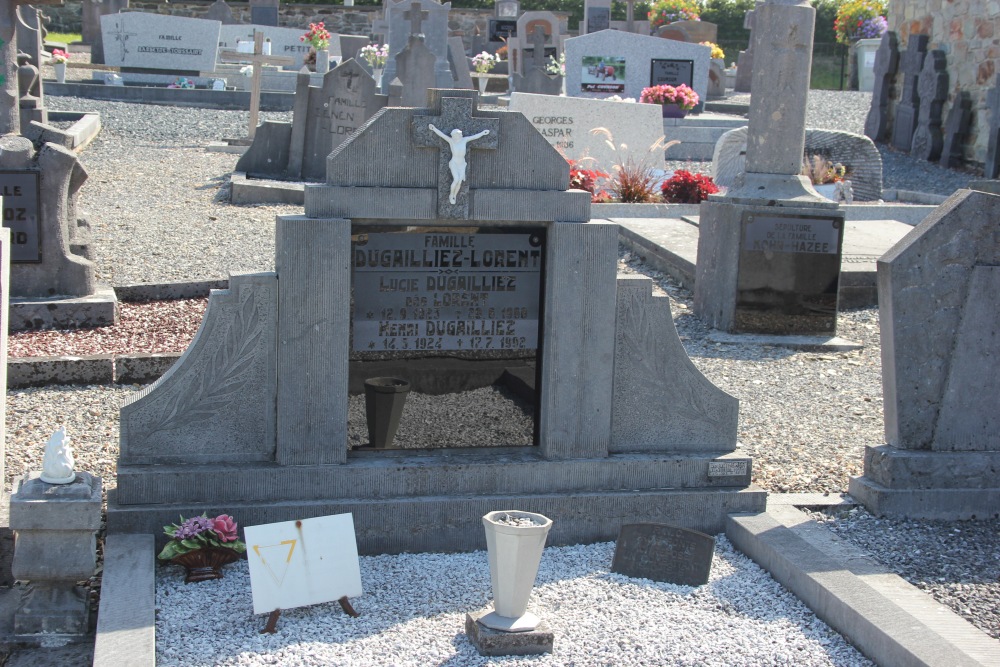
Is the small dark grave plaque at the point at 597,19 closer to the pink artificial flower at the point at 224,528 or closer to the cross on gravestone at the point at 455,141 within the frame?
the cross on gravestone at the point at 455,141

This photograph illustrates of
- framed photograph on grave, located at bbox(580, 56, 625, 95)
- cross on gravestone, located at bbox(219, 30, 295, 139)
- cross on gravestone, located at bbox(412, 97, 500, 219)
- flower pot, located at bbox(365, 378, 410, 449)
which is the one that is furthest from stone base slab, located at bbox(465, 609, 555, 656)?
framed photograph on grave, located at bbox(580, 56, 625, 95)

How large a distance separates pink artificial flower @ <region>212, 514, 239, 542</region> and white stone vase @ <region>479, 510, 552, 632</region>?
1.04m

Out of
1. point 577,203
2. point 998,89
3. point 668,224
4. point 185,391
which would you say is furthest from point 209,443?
point 998,89

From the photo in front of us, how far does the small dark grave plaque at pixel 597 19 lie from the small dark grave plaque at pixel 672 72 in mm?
12749

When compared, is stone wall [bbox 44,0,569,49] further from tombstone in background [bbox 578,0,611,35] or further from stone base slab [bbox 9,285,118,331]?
stone base slab [bbox 9,285,118,331]

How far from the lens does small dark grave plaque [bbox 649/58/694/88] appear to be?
22875 mm

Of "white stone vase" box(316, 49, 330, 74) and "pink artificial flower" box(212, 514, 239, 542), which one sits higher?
"white stone vase" box(316, 49, 330, 74)

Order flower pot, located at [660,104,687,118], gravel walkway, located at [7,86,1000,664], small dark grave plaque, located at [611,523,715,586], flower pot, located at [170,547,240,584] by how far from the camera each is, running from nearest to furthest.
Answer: flower pot, located at [170,547,240,584] < small dark grave plaque, located at [611,523,715,586] < gravel walkway, located at [7,86,1000,664] < flower pot, located at [660,104,687,118]

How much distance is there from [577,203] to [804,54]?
459 cm

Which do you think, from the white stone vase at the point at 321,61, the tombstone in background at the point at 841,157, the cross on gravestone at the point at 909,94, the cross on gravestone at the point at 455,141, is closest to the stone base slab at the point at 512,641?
the cross on gravestone at the point at 455,141

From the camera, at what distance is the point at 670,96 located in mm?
20375

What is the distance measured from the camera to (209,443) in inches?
174

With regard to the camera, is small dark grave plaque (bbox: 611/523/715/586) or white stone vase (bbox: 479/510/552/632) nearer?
white stone vase (bbox: 479/510/552/632)

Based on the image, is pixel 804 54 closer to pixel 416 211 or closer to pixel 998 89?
pixel 416 211
